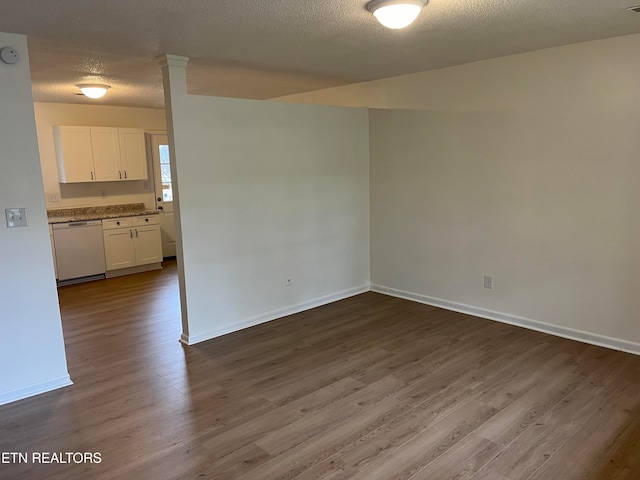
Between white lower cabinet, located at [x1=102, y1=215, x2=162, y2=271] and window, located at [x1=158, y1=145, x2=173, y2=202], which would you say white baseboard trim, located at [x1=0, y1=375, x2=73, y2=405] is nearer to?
white lower cabinet, located at [x1=102, y1=215, x2=162, y2=271]

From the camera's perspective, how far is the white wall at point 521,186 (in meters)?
3.48

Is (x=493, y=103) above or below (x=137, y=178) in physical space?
above

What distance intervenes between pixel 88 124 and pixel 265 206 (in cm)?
384

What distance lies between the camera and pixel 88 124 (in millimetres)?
6598

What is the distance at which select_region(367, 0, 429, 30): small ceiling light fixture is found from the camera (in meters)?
2.46

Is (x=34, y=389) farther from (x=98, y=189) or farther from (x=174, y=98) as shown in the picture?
(x=98, y=189)

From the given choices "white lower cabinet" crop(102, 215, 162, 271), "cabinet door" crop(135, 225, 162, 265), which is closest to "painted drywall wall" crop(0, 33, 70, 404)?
"white lower cabinet" crop(102, 215, 162, 271)

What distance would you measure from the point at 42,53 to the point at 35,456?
2.83 m

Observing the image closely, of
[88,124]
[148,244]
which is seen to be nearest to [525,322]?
[148,244]

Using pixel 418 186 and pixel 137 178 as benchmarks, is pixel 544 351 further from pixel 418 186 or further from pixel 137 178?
pixel 137 178

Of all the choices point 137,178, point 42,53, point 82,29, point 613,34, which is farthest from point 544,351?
point 137,178

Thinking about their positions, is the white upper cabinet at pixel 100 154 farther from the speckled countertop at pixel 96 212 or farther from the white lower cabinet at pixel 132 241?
the white lower cabinet at pixel 132 241

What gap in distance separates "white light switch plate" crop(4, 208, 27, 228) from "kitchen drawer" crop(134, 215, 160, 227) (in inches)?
147

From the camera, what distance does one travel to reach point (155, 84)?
16.3 feet
